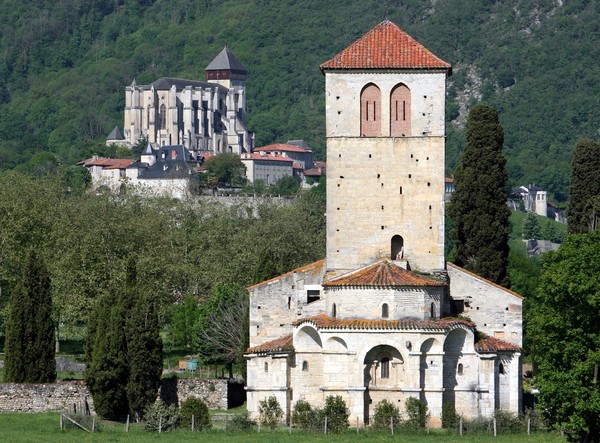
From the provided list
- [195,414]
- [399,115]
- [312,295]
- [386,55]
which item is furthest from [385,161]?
[195,414]

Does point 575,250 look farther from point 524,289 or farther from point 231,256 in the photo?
point 231,256

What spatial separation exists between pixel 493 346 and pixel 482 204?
47.3 feet

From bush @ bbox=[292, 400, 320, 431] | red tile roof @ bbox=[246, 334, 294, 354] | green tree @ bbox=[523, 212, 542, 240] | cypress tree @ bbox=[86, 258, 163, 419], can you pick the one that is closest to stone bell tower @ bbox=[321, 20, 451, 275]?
red tile roof @ bbox=[246, 334, 294, 354]

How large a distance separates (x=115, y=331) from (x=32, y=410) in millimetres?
3690

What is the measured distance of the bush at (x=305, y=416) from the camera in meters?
62.1

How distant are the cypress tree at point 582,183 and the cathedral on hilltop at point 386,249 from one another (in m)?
14.5

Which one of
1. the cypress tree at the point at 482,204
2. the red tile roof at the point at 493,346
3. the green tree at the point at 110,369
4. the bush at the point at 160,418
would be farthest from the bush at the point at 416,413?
the cypress tree at the point at 482,204

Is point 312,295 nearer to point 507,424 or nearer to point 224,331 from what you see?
point 507,424

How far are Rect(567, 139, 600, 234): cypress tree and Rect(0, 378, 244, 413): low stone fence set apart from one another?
20241 mm

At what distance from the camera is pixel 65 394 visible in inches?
2596

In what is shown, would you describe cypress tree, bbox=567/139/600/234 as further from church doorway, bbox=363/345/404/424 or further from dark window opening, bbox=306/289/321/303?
church doorway, bbox=363/345/404/424

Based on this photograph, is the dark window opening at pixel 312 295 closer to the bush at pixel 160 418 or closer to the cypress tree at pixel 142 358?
the cypress tree at pixel 142 358

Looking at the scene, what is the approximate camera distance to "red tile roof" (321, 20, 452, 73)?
223ft

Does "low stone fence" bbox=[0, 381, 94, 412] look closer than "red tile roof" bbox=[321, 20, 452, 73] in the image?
Yes
